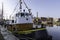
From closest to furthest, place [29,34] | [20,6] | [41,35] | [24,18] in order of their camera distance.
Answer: [29,34]
[41,35]
[24,18]
[20,6]

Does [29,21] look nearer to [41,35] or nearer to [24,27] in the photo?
[24,27]

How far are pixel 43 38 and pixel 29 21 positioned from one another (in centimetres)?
430

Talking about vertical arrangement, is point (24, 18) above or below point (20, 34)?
above

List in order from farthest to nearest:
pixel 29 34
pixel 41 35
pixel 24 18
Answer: pixel 24 18, pixel 41 35, pixel 29 34

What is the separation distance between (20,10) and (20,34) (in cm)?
737

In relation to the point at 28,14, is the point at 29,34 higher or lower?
lower

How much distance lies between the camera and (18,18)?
2772 centimetres

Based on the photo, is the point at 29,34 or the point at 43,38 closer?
the point at 29,34

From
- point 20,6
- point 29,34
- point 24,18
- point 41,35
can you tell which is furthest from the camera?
point 20,6

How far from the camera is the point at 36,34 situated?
23.8m

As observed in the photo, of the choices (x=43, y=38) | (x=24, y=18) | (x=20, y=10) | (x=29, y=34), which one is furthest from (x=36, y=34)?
(x=20, y=10)

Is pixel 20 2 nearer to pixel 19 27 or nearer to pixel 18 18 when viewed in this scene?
pixel 18 18

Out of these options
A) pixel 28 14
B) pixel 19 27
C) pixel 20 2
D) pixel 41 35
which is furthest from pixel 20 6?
pixel 41 35

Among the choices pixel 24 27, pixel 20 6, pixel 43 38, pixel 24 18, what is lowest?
pixel 43 38
